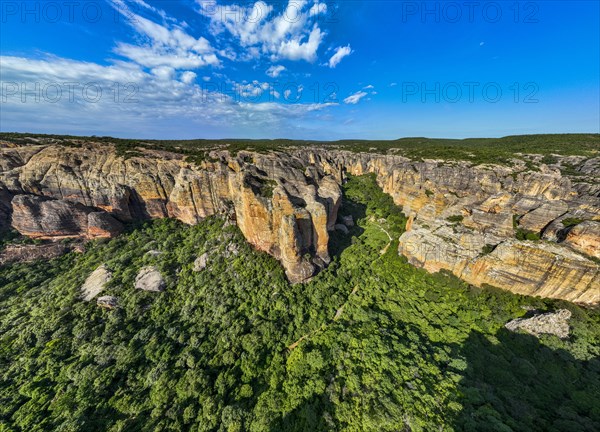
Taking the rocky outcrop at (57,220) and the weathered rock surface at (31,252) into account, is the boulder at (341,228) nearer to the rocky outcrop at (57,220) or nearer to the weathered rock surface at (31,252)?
the rocky outcrop at (57,220)

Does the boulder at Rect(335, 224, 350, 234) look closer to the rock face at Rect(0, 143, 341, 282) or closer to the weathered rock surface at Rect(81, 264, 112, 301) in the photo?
the rock face at Rect(0, 143, 341, 282)

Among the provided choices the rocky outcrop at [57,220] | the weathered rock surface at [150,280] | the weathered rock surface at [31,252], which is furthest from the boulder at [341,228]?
the weathered rock surface at [31,252]

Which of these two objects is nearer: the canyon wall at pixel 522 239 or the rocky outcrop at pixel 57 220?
the canyon wall at pixel 522 239

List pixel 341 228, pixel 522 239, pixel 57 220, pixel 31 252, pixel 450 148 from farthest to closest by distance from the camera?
pixel 450 148, pixel 341 228, pixel 57 220, pixel 31 252, pixel 522 239

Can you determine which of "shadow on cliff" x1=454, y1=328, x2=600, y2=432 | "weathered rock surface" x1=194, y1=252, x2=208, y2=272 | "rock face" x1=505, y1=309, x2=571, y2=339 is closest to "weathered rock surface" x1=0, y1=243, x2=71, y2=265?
"weathered rock surface" x1=194, y1=252, x2=208, y2=272

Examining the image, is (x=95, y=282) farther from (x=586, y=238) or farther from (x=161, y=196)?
(x=586, y=238)

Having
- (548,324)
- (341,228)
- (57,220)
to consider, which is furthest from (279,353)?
(57,220)

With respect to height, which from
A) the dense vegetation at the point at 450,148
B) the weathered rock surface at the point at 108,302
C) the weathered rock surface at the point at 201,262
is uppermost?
the dense vegetation at the point at 450,148
